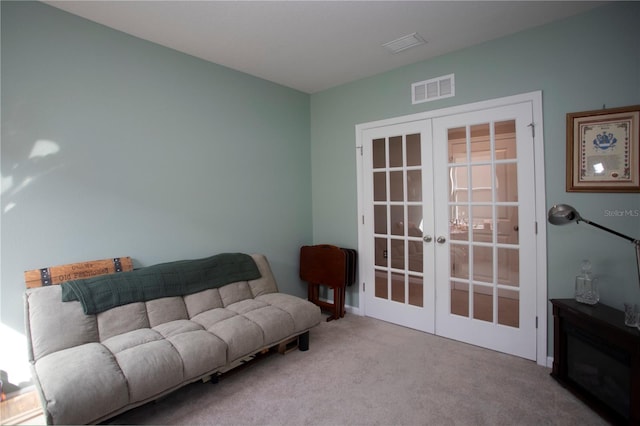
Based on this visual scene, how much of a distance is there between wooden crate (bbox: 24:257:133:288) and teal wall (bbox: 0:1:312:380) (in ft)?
0.17

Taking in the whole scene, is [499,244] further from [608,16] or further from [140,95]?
[140,95]

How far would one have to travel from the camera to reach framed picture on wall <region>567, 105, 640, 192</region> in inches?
86.6

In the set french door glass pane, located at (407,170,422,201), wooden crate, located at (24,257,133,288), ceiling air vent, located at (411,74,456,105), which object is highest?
ceiling air vent, located at (411,74,456,105)

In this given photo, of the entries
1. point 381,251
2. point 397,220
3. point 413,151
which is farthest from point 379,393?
point 413,151

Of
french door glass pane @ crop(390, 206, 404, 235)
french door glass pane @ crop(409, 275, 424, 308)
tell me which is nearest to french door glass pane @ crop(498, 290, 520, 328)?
french door glass pane @ crop(409, 275, 424, 308)

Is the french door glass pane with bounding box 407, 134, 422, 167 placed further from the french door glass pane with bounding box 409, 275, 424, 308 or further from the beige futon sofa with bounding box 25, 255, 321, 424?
the beige futon sofa with bounding box 25, 255, 321, 424

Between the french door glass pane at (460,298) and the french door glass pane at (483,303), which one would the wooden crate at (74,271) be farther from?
the french door glass pane at (483,303)

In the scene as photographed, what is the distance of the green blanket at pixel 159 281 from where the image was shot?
84.4 inches

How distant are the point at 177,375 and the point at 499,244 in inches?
103

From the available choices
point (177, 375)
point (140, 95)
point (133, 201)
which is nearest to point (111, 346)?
point (177, 375)

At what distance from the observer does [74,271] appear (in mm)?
2293

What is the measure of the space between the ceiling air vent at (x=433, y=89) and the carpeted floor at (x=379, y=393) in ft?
7.44

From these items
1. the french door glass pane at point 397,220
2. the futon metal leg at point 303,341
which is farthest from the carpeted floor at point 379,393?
the french door glass pane at point 397,220

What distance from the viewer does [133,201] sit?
2.62 meters
